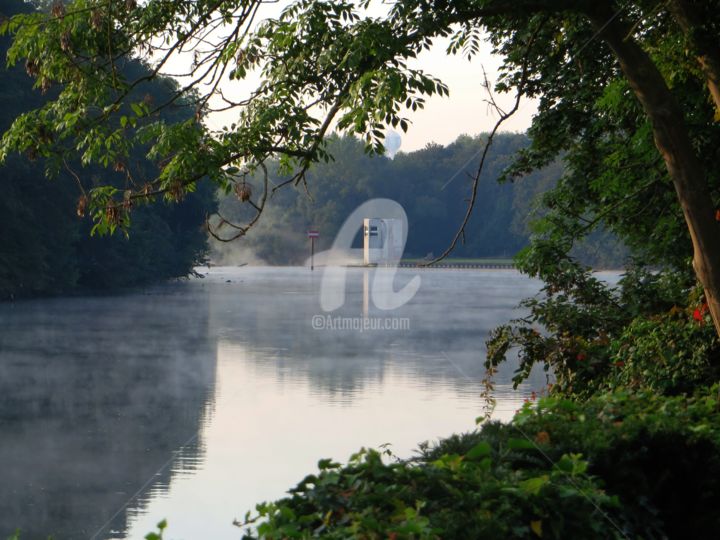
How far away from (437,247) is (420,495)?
125 m

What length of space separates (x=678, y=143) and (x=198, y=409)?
958 centimetres

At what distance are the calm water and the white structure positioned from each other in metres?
90.2

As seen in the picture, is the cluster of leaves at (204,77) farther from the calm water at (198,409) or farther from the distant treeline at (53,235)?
the distant treeline at (53,235)

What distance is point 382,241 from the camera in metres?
128

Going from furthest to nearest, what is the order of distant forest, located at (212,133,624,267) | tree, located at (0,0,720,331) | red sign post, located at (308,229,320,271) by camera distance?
1. red sign post, located at (308,229,320,271)
2. distant forest, located at (212,133,624,267)
3. tree, located at (0,0,720,331)

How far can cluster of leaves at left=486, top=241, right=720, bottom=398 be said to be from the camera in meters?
9.53

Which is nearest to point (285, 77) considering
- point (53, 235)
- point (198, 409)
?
point (198, 409)

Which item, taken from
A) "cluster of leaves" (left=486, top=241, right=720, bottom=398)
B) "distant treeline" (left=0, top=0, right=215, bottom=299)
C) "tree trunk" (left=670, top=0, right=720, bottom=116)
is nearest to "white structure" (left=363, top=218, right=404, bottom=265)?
"distant treeline" (left=0, top=0, right=215, bottom=299)

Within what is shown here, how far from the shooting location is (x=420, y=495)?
381 cm

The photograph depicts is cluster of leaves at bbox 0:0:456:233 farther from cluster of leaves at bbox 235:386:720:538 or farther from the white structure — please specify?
the white structure

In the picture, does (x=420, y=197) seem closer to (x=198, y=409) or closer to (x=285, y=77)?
(x=198, y=409)

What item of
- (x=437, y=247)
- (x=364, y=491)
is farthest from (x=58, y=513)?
(x=437, y=247)

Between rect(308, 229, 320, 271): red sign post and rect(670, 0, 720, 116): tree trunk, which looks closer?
rect(670, 0, 720, 116): tree trunk

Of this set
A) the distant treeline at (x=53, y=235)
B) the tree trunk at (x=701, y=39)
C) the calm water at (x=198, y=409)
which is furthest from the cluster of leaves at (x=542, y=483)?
the distant treeline at (x=53, y=235)
